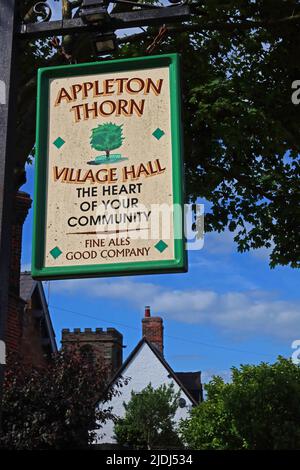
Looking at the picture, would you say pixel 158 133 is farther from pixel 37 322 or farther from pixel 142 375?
pixel 142 375

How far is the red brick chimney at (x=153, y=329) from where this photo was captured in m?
38.0

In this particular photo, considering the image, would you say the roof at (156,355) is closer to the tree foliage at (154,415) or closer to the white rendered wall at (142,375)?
the white rendered wall at (142,375)

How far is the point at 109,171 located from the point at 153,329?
35.3 m

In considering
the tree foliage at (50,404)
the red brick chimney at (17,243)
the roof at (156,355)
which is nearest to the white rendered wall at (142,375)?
the roof at (156,355)

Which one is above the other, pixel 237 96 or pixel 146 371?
pixel 237 96

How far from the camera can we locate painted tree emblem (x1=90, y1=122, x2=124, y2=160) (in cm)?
356

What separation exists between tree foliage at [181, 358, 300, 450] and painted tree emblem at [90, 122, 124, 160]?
45.7 ft

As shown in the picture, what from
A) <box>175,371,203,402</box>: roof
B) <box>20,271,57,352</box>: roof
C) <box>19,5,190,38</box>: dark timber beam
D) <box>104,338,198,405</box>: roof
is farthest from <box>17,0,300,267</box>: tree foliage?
<box>175,371,203,402</box>: roof

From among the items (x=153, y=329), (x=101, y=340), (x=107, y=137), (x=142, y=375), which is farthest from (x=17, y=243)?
(x=101, y=340)

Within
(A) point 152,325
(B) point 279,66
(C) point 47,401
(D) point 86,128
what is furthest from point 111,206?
(A) point 152,325

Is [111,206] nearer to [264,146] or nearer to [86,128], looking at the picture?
[86,128]

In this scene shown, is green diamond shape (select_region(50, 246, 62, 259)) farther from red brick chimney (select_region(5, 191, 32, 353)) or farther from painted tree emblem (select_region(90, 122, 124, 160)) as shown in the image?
red brick chimney (select_region(5, 191, 32, 353))

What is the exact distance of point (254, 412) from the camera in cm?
1659

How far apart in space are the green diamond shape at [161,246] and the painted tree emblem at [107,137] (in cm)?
58
